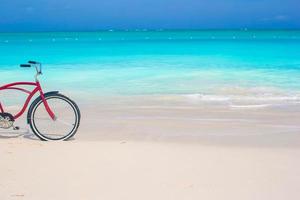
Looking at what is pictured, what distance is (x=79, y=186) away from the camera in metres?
3.46

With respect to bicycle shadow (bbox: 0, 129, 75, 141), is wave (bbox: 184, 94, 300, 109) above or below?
below

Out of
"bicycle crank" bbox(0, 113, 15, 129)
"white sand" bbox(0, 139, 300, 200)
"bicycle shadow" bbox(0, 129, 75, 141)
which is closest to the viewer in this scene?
"white sand" bbox(0, 139, 300, 200)

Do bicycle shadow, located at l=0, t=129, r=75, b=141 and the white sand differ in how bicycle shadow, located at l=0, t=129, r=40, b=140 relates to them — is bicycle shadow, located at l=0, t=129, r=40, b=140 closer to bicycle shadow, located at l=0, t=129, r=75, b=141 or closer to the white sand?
bicycle shadow, located at l=0, t=129, r=75, b=141

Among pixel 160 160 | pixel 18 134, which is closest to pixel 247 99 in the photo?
pixel 18 134

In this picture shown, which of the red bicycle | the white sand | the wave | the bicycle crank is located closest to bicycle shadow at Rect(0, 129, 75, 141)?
the red bicycle

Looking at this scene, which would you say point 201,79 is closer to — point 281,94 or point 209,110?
point 281,94

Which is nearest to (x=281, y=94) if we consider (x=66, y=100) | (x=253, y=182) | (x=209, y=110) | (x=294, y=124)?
(x=209, y=110)

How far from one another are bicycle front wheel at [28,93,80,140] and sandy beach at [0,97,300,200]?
0.15m

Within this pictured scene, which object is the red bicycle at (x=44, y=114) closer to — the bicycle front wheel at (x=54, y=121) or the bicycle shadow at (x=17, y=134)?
the bicycle front wheel at (x=54, y=121)

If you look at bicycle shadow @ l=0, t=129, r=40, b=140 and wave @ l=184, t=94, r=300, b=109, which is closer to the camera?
bicycle shadow @ l=0, t=129, r=40, b=140

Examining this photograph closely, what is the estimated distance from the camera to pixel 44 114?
539cm

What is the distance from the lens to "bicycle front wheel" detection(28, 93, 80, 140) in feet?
16.7

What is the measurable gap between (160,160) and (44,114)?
1831 millimetres

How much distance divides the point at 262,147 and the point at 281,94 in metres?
5.48
